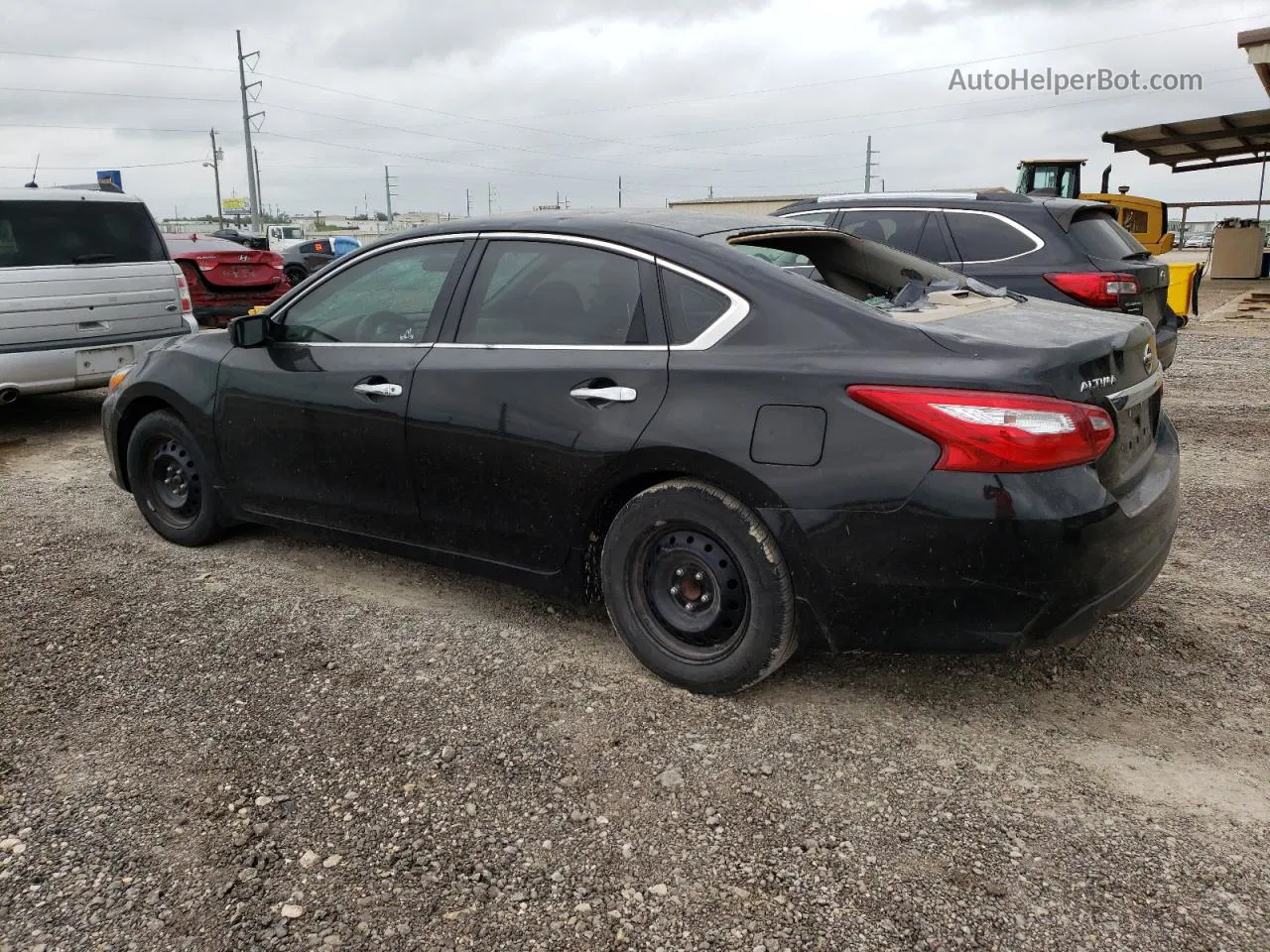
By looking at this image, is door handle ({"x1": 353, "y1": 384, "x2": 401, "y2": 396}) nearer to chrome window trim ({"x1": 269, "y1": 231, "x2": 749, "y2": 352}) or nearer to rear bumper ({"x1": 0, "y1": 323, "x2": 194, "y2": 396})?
chrome window trim ({"x1": 269, "y1": 231, "x2": 749, "y2": 352})

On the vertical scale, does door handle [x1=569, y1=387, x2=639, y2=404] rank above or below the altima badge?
below

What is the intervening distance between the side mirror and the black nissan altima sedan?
0.01 m

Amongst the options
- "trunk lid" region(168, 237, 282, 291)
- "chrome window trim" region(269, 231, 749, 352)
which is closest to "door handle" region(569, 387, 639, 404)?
"chrome window trim" region(269, 231, 749, 352)

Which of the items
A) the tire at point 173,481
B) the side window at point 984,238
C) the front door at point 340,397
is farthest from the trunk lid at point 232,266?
the side window at point 984,238

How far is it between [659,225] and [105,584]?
284 centimetres

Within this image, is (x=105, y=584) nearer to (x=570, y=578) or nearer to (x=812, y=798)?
(x=570, y=578)

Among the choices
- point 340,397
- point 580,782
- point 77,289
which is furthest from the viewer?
point 77,289

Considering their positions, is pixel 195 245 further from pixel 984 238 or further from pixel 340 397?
pixel 340 397

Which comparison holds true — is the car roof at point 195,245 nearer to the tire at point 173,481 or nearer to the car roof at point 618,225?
the tire at point 173,481

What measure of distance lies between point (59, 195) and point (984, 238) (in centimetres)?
654

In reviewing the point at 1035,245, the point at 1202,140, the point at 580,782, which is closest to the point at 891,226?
the point at 1035,245

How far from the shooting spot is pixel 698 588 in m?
3.15

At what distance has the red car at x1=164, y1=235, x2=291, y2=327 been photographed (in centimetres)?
1124

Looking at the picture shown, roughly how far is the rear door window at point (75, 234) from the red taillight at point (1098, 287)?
21.7 ft
